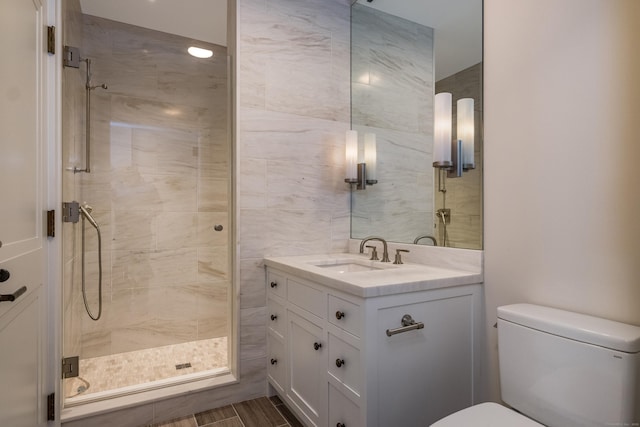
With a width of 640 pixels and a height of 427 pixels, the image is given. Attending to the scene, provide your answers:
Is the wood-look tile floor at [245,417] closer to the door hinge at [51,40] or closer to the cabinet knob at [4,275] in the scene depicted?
the cabinet knob at [4,275]

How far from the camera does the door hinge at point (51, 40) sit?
143 cm

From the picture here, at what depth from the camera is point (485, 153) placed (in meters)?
1.49

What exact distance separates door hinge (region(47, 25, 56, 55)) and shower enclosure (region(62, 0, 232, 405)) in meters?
0.87

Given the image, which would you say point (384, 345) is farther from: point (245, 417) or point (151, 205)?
point (151, 205)

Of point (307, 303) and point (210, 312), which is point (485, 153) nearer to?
point (307, 303)

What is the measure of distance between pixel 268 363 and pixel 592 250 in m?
1.69

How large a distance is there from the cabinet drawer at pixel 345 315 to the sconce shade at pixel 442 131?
84cm

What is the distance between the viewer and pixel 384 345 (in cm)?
121

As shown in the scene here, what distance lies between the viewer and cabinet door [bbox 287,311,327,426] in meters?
1.44

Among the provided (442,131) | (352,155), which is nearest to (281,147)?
(352,155)

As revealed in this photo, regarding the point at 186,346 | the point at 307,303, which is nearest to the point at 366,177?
the point at 307,303

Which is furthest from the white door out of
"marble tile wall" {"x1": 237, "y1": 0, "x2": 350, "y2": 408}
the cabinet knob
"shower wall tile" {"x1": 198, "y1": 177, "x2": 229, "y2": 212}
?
"shower wall tile" {"x1": 198, "y1": 177, "x2": 229, "y2": 212}

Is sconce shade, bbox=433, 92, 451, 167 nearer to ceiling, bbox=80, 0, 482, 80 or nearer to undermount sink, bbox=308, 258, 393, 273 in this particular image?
ceiling, bbox=80, 0, 482, 80

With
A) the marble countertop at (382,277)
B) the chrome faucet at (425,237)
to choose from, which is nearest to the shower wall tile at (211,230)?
the marble countertop at (382,277)
